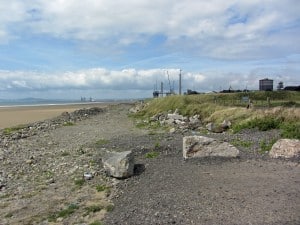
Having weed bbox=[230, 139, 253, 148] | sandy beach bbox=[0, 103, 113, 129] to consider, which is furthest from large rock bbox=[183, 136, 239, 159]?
sandy beach bbox=[0, 103, 113, 129]

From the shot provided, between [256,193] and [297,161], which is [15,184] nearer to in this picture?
[256,193]

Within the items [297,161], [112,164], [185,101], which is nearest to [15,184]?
[112,164]

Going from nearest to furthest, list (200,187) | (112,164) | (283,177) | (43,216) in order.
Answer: (43,216)
(200,187)
(283,177)
(112,164)

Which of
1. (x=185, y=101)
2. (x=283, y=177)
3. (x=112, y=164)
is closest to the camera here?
(x=283, y=177)

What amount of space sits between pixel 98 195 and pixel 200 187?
308 centimetres

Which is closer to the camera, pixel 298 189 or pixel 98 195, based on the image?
pixel 298 189

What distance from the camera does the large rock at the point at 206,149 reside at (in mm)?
16141

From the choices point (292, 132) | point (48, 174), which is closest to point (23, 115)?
point (48, 174)

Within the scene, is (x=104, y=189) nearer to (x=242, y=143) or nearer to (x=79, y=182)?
(x=79, y=182)

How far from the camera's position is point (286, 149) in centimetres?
1603

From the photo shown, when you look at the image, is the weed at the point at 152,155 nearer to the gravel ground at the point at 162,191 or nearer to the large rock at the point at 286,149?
the gravel ground at the point at 162,191

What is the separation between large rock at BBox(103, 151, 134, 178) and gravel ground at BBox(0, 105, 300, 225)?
26 centimetres

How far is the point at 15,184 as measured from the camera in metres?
15.1

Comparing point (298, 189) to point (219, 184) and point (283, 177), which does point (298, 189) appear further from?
point (219, 184)
